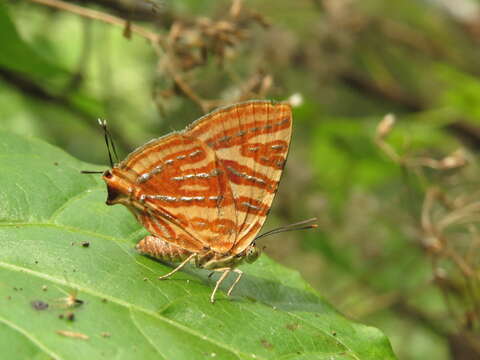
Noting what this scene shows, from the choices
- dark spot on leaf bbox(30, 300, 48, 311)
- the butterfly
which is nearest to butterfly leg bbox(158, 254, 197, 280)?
the butterfly

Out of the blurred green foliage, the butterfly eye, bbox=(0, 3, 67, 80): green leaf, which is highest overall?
bbox=(0, 3, 67, 80): green leaf

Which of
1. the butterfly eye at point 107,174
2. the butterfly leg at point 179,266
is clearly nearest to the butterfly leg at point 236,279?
the butterfly leg at point 179,266

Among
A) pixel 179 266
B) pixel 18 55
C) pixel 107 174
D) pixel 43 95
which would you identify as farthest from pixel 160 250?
pixel 43 95

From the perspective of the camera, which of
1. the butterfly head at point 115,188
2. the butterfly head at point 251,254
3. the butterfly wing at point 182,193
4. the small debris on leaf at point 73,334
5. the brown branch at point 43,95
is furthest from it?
the brown branch at point 43,95

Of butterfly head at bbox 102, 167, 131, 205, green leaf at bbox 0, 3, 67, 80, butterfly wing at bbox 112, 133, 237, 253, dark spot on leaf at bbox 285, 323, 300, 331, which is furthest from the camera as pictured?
green leaf at bbox 0, 3, 67, 80

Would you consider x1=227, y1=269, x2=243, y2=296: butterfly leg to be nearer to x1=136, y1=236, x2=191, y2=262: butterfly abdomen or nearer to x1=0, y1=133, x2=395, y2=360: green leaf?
x1=0, y1=133, x2=395, y2=360: green leaf

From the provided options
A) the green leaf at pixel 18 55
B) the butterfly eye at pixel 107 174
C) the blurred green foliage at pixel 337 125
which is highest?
the green leaf at pixel 18 55

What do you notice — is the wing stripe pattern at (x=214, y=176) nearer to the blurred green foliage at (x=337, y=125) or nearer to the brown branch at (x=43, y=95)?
the blurred green foliage at (x=337, y=125)
